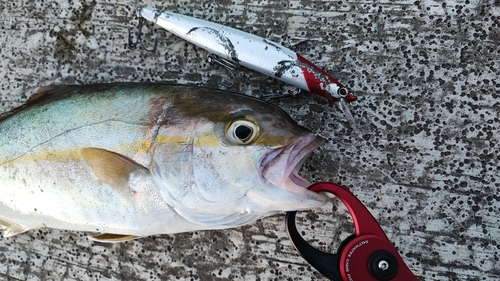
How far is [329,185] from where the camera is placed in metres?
1.91

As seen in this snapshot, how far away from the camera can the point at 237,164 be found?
1732 mm

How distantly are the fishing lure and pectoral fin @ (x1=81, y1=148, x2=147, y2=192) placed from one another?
32.3 inches

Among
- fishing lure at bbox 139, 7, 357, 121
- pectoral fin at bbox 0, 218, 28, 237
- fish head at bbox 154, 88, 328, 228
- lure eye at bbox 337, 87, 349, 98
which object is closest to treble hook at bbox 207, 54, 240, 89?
fishing lure at bbox 139, 7, 357, 121

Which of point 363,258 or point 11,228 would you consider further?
point 11,228

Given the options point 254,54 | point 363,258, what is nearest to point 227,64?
point 254,54

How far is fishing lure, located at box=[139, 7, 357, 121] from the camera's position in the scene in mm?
2123

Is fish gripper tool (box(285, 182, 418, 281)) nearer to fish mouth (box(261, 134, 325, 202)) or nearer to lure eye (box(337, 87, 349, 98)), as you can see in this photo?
fish mouth (box(261, 134, 325, 202))

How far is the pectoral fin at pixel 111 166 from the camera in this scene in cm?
186

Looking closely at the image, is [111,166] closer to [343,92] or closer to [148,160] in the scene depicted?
[148,160]

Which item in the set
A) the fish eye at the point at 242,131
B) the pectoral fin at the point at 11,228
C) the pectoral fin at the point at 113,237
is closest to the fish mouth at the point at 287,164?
the fish eye at the point at 242,131

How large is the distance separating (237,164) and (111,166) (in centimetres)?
61

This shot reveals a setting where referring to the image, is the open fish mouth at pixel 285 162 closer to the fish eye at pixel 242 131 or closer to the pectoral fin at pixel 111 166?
the fish eye at pixel 242 131

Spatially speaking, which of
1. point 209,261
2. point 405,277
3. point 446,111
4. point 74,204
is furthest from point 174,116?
point 446,111

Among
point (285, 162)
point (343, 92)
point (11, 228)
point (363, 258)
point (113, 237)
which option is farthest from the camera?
point (11, 228)
